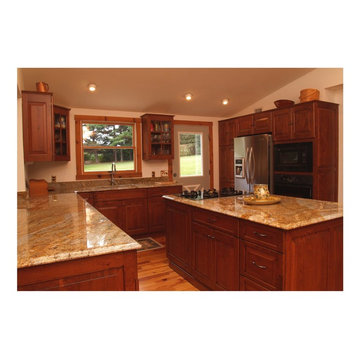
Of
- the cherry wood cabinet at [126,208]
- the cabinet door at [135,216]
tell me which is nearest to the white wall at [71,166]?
the cherry wood cabinet at [126,208]

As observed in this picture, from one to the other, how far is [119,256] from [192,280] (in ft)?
4.90

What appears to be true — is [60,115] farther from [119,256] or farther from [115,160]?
[119,256]

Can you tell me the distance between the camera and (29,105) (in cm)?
292

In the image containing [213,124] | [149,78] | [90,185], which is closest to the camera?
[149,78]

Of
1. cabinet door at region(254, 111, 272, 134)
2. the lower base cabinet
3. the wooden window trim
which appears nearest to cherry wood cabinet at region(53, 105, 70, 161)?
the wooden window trim

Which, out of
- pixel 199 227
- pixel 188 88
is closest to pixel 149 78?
pixel 188 88

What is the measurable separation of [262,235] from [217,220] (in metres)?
0.48

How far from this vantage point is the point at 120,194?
4.31 metres

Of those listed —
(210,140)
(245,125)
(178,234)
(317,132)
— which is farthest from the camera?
(210,140)

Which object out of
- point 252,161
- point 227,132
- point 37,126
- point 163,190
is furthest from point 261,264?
point 227,132

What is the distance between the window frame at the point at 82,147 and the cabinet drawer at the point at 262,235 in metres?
3.36

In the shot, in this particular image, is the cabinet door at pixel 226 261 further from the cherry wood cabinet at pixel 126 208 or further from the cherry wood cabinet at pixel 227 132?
the cherry wood cabinet at pixel 227 132

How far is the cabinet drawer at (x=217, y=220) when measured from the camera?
210 centimetres

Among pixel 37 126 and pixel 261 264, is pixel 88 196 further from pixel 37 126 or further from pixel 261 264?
→ pixel 261 264
